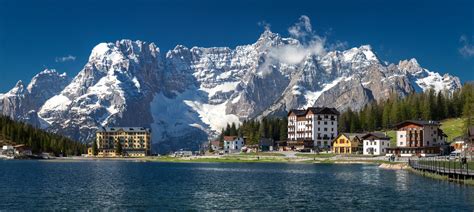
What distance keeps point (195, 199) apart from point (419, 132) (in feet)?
407

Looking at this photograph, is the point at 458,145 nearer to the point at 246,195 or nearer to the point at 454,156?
the point at 454,156

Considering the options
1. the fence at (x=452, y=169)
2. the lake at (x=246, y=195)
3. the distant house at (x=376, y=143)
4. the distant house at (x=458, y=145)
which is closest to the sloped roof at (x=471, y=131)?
the distant house at (x=458, y=145)

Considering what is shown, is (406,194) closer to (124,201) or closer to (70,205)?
(124,201)

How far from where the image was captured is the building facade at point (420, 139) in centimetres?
17662

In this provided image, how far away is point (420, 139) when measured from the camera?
179 metres

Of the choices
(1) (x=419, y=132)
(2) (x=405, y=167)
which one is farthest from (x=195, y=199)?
(1) (x=419, y=132)

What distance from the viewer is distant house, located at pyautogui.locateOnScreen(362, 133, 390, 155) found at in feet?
618

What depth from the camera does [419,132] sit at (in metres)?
179

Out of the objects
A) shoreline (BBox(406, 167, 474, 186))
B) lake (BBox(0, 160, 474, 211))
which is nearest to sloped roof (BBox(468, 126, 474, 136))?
shoreline (BBox(406, 167, 474, 186))

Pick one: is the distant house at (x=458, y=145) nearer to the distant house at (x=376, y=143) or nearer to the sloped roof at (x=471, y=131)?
the sloped roof at (x=471, y=131)

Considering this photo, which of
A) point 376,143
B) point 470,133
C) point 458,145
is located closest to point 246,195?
point 470,133

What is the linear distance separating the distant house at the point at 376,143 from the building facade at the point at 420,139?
5.91m

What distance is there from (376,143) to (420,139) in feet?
49.7

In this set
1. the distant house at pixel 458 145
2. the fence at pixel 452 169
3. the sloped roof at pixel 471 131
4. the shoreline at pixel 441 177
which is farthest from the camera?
the distant house at pixel 458 145
